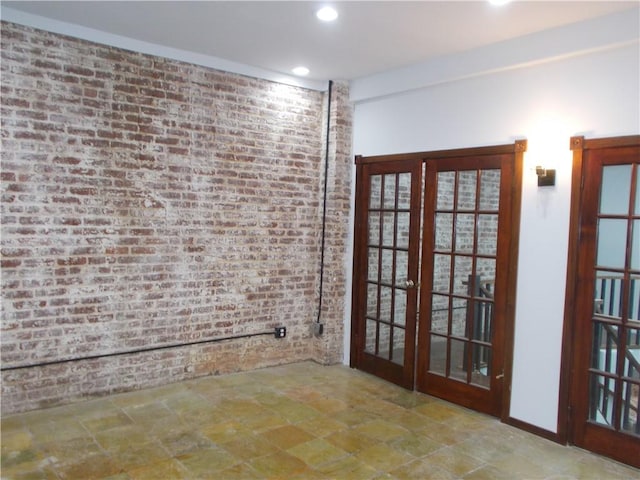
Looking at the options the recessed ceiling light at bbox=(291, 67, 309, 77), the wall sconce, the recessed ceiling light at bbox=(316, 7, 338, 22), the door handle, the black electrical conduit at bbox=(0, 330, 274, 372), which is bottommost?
the black electrical conduit at bbox=(0, 330, 274, 372)

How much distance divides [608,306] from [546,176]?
102 cm

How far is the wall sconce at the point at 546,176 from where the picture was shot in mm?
3740

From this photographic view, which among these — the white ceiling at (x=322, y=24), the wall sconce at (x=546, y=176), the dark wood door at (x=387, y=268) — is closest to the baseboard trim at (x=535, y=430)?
the dark wood door at (x=387, y=268)

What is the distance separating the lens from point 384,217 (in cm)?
506

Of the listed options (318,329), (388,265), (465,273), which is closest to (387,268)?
(388,265)

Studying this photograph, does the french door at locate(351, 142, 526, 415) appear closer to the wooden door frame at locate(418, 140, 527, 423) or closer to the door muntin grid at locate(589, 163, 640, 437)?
the wooden door frame at locate(418, 140, 527, 423)

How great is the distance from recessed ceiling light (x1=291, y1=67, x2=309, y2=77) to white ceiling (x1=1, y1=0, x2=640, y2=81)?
0.85ft

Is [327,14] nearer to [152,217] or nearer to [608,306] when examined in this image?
[152,217]

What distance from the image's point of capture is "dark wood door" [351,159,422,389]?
475 centimetres

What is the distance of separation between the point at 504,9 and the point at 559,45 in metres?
0.58

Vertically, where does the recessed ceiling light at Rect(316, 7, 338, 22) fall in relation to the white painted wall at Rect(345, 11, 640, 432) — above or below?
above

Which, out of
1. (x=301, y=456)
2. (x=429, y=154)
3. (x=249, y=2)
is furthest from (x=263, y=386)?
(x=249, y=2)

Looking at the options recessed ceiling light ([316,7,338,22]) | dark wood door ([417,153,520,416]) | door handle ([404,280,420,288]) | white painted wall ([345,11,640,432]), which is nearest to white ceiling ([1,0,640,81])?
recessed ceiling light ([316,7,338,22])

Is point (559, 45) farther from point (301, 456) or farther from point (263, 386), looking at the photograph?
point (263, 386)
